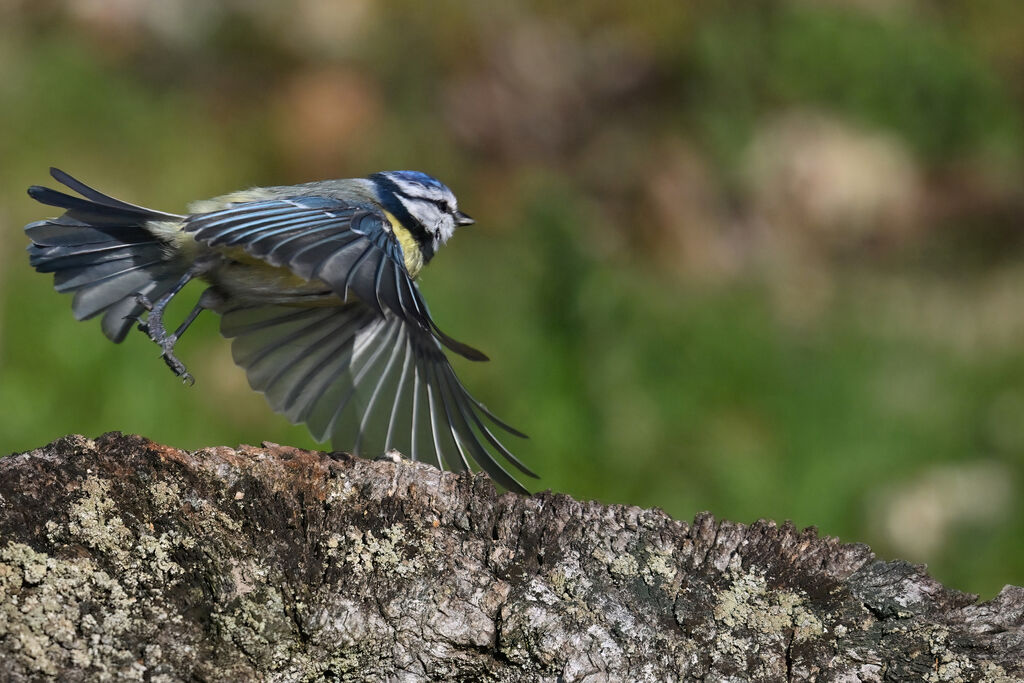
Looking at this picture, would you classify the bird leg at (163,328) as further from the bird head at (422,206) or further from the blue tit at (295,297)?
the bird head at (422,206)

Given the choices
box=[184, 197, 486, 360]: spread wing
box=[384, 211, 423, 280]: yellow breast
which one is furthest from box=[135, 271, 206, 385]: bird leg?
box=[384, 211, 423, 280]: yellow breast

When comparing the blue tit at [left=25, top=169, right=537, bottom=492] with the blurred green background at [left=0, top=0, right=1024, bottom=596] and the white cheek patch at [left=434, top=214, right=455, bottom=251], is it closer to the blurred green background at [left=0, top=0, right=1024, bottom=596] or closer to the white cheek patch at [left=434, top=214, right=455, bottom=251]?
the white cheek patch at [left=434, top=214, right=455, bottom=251]

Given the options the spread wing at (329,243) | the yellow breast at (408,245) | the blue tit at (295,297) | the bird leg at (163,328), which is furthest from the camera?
the yellow breast at (408,245)

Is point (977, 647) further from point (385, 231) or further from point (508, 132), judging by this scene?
point (508, 132)

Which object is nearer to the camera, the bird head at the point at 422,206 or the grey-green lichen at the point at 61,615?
the grey-green lichen at the point at 61,615

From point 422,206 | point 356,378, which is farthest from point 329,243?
point 422,206

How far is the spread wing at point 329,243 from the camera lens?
112 inches

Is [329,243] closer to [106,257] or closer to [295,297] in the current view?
[295,297]

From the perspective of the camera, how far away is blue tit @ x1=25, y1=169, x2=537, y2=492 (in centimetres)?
312

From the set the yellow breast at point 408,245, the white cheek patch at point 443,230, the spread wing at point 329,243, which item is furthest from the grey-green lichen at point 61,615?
the white cheek patch at point 443,230

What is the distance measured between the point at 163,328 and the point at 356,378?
20.6 inches

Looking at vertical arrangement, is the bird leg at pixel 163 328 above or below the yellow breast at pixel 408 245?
below

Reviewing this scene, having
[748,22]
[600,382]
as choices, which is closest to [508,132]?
[748,22]

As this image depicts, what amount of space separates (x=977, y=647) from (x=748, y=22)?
4365 millimetres
